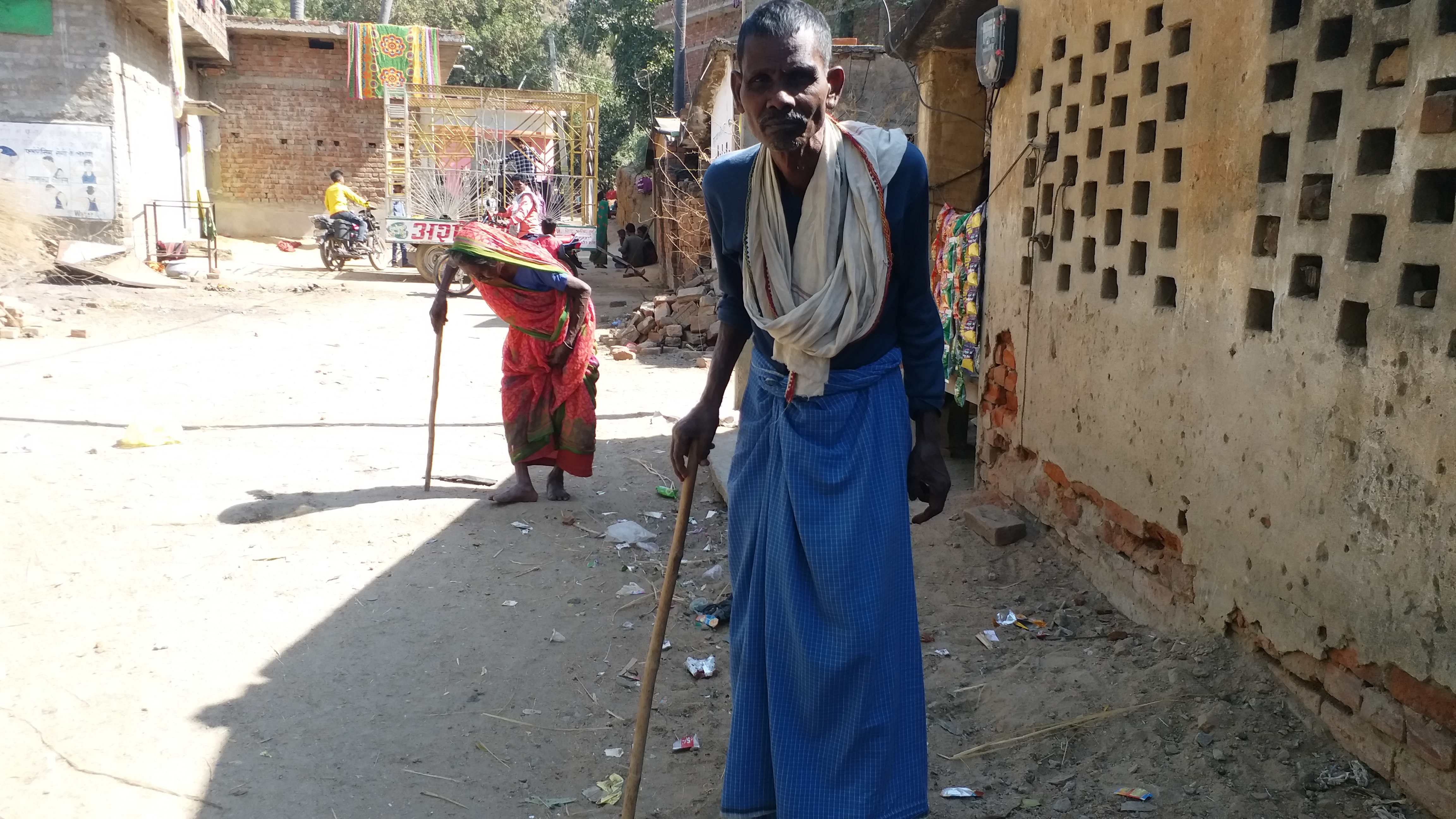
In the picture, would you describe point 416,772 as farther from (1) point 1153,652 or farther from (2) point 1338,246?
(2) point 1338,246

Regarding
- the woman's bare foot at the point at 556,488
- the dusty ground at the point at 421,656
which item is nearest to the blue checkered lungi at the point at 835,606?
the dusty ground at the point at 421,656

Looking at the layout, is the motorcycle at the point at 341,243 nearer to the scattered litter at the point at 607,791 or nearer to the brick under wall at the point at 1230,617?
the brick under wall at the point at 1230,617

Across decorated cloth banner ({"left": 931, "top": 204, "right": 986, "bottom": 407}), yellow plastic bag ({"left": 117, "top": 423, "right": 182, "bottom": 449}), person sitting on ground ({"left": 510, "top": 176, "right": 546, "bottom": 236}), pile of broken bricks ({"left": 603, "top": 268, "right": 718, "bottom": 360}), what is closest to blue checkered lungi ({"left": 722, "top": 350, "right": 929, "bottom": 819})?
decorated cloth banner ({"left": 931, "top": 204, "right": 986, "bottom": 407})

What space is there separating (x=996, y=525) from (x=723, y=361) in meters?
2.39

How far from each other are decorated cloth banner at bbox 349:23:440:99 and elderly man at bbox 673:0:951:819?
22.4m

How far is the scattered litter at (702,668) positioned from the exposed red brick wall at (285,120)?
22226 mm

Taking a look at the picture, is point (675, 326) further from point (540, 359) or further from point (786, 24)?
point (786, 24)

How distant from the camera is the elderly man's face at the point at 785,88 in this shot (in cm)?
211

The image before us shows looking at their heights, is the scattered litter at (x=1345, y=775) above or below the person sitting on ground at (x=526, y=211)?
below

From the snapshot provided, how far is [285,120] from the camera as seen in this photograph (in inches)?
909

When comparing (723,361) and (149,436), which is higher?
(723,361)

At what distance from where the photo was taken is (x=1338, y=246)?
8.70ft

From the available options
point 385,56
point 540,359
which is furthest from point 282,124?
point 540,359

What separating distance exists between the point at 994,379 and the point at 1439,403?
8.89ft
